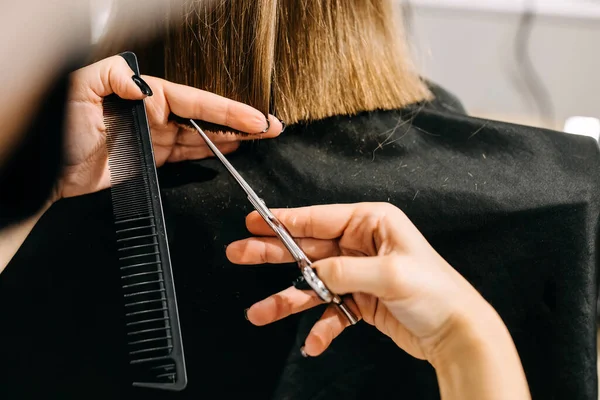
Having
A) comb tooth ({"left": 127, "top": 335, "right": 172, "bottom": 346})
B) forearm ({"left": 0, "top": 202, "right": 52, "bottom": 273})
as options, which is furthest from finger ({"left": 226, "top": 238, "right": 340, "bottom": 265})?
forearm ({"left": 0, "top": 202, "right": 52, "bottom": 273})

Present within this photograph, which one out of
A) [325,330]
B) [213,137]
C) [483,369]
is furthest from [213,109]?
[483,369]

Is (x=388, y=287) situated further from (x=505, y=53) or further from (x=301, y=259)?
(x=505, y=53)

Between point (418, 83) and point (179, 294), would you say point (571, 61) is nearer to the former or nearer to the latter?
point (418, 83)

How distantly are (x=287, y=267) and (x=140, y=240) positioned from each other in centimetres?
17

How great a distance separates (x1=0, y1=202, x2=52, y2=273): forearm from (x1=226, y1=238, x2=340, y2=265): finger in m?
0.24

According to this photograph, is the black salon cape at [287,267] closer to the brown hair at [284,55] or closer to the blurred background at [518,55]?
the brown hair at [284,55]

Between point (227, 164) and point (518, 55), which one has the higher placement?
point (227, 164)

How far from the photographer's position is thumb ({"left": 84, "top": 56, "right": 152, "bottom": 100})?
0.55m

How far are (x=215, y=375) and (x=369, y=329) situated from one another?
19 centimetres

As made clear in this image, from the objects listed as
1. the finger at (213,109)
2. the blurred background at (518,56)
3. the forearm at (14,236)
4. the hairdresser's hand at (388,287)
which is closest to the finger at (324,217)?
the hairdresser's hand at (388,287)

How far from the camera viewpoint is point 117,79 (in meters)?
0.55

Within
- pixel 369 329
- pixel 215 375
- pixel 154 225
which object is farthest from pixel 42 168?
pixel 369 329

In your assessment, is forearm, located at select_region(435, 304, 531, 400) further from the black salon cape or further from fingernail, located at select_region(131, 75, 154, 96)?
fingernail, located at select_region(131, 75, 154, 96)

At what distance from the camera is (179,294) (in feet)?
1.97
